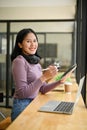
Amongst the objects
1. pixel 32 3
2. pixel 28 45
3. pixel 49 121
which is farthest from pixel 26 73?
pixel 32 3

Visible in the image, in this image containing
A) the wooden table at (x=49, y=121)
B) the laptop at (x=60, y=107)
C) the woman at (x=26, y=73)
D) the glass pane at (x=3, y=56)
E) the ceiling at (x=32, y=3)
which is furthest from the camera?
the ceiling at (x=32, y=3)

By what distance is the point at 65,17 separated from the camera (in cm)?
527

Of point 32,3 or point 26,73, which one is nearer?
point 26,73

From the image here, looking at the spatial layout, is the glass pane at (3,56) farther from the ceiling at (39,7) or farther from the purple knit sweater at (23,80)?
the purple knit sweater at (23,80)

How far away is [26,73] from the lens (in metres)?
1.80

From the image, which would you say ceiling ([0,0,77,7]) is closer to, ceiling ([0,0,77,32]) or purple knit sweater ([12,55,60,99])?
ceiling ([0,0,77,32])

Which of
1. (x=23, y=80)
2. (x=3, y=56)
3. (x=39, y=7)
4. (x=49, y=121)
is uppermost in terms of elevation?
(x=39, y=7)

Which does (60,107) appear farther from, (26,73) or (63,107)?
(26,73)

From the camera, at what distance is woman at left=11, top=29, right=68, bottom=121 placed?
169 centimetres

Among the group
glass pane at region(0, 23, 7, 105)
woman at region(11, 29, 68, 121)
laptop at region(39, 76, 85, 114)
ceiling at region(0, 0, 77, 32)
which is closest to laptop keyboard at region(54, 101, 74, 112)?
laptop at region(39, 76, 85, 114)

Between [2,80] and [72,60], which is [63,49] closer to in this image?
[72,60]

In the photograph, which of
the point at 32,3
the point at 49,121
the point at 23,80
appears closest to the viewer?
the point at 49,121

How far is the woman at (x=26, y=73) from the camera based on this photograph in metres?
1.69

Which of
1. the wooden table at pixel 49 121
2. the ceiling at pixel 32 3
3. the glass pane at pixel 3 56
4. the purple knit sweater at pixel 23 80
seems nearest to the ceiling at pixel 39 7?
the ceiling at pixel 32 3
